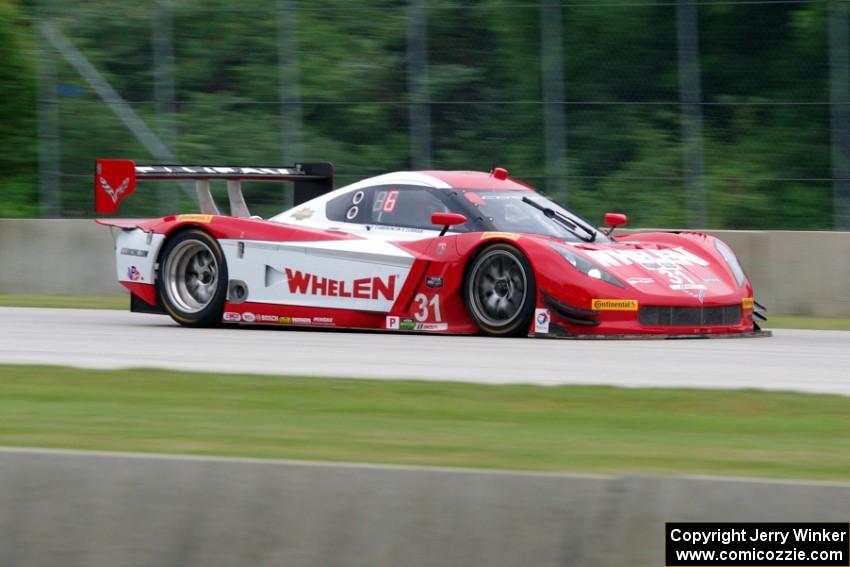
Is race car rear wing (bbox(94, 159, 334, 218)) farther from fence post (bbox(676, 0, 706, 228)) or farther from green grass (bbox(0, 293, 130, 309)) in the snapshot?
fence post (bbox(676, 0, 706, 228))

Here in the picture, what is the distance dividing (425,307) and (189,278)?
2.43 m

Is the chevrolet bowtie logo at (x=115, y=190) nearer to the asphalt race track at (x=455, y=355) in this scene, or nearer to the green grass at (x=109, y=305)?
the asphalt race track at (x=455, y=355)

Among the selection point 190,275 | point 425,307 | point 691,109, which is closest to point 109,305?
point 190,275

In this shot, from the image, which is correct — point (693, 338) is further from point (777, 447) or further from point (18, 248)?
point (18, 248)

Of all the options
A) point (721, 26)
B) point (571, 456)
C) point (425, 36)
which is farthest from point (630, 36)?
point (571, 456)

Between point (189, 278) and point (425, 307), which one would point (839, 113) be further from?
point (189, 278)

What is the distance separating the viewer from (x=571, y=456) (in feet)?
19.0

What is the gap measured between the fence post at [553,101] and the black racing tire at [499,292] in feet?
18.2

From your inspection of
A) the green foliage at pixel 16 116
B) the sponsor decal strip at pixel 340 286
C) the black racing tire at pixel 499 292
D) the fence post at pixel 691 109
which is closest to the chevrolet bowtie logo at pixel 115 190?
the sponsor decal strip at pixel 340 286

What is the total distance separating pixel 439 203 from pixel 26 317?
4.21 metres

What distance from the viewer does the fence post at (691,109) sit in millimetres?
16156

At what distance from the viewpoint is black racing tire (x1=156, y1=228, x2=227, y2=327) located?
1281 cm

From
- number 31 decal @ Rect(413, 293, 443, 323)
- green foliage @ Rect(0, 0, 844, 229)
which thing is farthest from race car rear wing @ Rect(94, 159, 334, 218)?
green foliage @ Rect(0, 0, 844, 229)

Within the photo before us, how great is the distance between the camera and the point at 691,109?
1644cm
